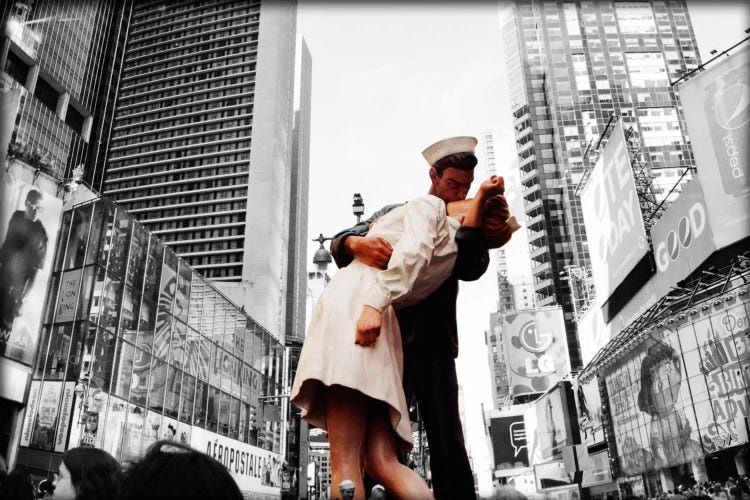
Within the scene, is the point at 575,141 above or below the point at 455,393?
above

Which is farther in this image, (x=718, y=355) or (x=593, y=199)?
(x=593, y=199)

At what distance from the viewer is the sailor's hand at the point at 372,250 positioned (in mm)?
3373

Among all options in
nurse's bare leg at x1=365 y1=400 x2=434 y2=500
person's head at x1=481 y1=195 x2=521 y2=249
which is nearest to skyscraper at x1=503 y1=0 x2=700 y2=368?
person's head at x1=481 y1=195 x2=521 y2=249

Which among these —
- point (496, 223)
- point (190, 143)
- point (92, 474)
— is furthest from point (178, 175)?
point (92, 474)

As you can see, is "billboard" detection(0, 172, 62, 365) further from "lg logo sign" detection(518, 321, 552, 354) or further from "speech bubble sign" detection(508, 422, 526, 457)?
"speech bubble sign" detection(508, 422, 526, 457)

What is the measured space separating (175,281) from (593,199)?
23431 millimetres

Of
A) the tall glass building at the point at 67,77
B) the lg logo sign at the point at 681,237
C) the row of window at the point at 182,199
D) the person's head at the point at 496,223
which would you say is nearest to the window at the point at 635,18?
the row of window at the point at 182,199

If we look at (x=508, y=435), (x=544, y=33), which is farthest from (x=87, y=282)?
(x=544, y=33)

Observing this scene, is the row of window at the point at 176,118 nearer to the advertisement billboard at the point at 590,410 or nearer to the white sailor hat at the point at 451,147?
the advertisement billboard at the point at 590,410

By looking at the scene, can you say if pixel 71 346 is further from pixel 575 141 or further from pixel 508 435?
pixel 575 141

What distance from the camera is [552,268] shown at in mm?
71062

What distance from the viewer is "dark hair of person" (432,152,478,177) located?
3.59m

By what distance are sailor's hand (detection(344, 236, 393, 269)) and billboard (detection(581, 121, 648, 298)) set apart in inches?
1058

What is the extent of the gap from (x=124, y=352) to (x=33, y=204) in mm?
7362
